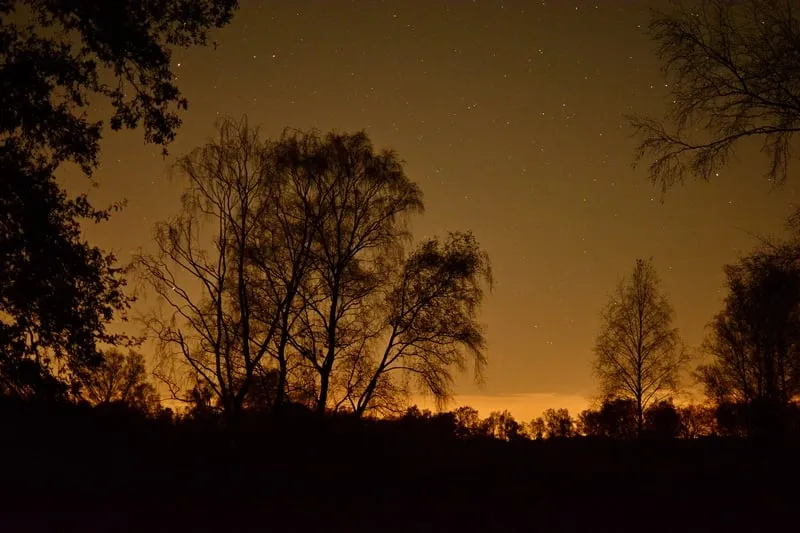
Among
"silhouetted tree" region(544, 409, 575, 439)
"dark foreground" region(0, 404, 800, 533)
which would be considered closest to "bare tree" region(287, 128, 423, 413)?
"dark foreground" region(0, 404, 800, 533)

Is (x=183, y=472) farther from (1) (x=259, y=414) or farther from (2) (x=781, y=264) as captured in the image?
(2) (x=781, y=264)

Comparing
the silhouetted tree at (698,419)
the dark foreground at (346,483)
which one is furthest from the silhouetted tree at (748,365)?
the dark foreground at (346,483)

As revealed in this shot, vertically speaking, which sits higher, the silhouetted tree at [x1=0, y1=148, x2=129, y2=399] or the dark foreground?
the silhouetted tree at [x1=0, y1=148, x2=129, y2=399]

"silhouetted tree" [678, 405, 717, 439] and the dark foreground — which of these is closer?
the dark foreground

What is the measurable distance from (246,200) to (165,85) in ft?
31.4

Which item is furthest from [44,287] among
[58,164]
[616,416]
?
[616,416]

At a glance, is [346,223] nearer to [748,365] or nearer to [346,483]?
[346,483]

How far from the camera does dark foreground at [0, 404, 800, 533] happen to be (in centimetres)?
1172

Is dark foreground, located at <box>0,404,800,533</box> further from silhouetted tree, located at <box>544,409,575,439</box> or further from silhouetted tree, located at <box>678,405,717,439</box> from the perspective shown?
silhouetted tree, located at <box>544,409,575,439</box>

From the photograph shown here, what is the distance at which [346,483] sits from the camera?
1463 centimetres

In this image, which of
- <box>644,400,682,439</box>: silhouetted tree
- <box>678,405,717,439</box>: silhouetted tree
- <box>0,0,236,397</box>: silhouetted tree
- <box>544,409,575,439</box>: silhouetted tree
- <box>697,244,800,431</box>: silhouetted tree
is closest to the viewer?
<box>0,0,236,397</box>: silhouetted tree

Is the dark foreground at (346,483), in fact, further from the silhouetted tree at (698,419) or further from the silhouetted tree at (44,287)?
the silhouetted tree at (698,419)

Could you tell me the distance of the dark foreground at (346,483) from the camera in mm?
11719

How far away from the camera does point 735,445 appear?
18.4 metres
